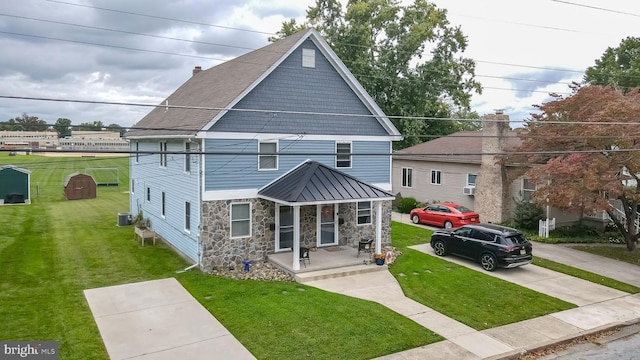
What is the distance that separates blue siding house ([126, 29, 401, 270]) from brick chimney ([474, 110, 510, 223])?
873 centimetres

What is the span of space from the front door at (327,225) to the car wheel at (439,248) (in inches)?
167

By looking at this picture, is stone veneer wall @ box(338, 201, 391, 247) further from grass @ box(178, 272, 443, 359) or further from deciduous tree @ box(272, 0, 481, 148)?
deciduous tree @ box(272, 0, 481, 148)

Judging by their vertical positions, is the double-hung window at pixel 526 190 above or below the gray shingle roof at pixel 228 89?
below

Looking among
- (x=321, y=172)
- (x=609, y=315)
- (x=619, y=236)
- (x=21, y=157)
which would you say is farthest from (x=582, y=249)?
(x=21, y=157)

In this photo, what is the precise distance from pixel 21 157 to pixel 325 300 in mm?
63846

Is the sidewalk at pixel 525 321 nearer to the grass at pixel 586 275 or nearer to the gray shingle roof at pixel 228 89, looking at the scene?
the grass at pixel 586 275

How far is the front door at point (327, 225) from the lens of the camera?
734 inches

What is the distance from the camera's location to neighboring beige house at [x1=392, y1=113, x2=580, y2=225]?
1010 inches

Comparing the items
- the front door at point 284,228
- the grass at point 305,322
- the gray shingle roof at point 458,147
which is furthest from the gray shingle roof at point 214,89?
the gray shingle roof at point 458,147

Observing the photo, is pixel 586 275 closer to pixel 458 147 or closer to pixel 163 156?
pixel 458 147

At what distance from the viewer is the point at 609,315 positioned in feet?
43.1

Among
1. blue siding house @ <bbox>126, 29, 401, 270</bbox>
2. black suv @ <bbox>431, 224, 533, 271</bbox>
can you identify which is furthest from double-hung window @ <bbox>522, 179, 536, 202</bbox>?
blue siding house @ <bbox>126, 29, 401, 270</bbox>

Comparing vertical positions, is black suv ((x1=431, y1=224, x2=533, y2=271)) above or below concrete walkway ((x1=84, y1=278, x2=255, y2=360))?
above

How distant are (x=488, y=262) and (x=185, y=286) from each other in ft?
36.1
